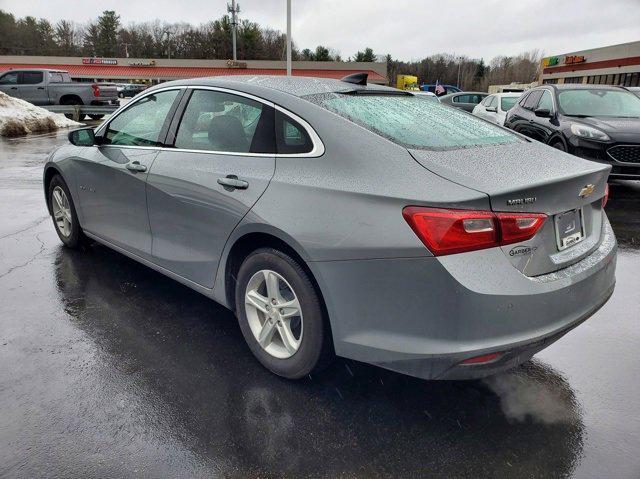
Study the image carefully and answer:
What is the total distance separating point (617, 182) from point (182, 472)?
9.63 m

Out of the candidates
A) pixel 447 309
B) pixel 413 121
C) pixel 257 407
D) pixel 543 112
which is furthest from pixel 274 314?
pixel 543 112

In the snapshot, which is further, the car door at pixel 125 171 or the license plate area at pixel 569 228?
the car door at pixel 125 171

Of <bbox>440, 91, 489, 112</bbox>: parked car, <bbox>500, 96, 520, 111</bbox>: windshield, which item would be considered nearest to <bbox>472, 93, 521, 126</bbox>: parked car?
<bbox>500, 96, 520, 111</bbox>: windshield

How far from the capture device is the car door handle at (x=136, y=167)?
360 centimetres

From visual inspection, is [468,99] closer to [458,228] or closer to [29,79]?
[29,79]

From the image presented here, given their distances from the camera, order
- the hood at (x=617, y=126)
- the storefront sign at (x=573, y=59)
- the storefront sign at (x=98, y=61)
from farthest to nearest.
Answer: the storefront sign at (x=98, y=61) → the storefront sign at (x=573, y=59) → the hood at (x=617, y=126)

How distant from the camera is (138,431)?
2449mm

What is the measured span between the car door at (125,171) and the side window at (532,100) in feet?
25.8

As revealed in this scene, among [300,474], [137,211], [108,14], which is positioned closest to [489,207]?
[300,474]

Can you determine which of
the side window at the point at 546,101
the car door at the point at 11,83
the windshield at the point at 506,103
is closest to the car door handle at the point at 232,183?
the side window at the point at 546,101

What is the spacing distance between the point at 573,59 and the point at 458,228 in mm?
61779

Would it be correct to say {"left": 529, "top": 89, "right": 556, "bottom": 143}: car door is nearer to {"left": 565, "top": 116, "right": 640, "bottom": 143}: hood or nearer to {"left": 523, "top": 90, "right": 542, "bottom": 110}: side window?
{"left": 523, "top": 90, "right": 542, "bottom": 110}: side window

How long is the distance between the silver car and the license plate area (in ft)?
0.04

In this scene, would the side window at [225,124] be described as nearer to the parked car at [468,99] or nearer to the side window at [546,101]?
the side window at [546,101]
